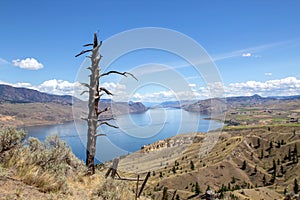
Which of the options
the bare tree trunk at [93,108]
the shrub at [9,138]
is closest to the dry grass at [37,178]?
the shrub at [9,138]

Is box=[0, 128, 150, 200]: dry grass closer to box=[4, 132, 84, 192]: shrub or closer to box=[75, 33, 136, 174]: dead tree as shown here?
box=[4, 132, 84, 192]: shrub

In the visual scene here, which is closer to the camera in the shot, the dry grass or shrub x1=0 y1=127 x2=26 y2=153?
the dry grass

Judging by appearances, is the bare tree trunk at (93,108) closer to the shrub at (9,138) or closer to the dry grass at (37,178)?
the dry grass at (37,178)

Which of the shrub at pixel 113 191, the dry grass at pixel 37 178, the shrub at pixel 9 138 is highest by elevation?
the shrub at pixel 9 138

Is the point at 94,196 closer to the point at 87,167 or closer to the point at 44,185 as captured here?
the point at 44,185

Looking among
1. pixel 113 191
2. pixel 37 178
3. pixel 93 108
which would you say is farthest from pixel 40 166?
pixel 93 108

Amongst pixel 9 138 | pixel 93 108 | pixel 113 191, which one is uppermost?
pixel 93 108

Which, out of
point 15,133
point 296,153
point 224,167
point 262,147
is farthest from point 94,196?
point 262,147

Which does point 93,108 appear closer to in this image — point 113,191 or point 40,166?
point 40,166

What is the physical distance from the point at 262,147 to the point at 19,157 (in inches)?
8417

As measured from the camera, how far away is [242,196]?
113 meters

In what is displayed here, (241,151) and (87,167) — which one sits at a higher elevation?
(87,167)

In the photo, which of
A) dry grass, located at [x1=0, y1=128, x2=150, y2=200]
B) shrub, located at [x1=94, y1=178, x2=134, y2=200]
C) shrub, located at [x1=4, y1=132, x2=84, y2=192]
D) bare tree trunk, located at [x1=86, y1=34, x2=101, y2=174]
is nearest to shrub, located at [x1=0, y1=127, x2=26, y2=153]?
dry grass, located at [x1=0, y1=128, x2=150, y2=200]

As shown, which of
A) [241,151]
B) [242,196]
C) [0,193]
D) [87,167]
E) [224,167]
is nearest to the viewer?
[0,193]
